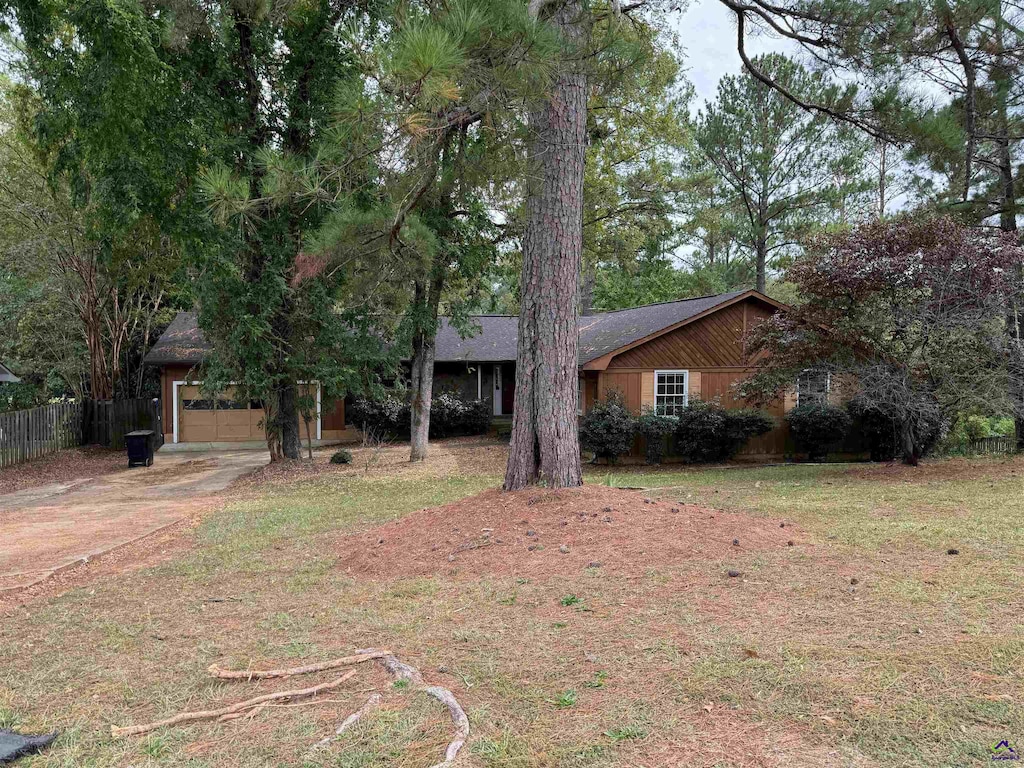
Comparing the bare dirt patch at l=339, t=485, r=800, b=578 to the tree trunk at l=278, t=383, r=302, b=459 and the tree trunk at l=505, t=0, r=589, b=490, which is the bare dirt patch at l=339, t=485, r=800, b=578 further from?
the tree trunk at l=278, t=383, r=302, b=459

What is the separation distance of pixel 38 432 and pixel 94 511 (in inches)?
327

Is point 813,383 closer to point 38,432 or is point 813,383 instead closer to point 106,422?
point 38,432

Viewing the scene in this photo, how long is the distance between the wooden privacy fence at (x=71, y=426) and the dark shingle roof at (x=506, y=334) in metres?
1.77

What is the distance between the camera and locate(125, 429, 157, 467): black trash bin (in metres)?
16.1

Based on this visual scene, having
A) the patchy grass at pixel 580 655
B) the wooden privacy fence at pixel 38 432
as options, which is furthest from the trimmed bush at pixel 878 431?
the wooden privacy fence at pixel 38 432

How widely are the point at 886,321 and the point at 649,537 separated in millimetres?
8319

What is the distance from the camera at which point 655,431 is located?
1554 cm

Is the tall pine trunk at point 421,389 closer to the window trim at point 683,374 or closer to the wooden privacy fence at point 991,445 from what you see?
the window trim at point 683,374

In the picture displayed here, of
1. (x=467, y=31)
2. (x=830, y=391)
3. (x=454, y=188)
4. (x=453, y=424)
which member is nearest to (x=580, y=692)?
(x=467, y=31)

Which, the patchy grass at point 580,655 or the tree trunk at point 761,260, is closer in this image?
the patchy grass at point 580,655

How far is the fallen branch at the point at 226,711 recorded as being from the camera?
3213 millimetres

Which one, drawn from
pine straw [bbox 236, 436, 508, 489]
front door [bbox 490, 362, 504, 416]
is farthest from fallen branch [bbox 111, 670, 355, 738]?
front door [bbox 490, 362, 504, 416]

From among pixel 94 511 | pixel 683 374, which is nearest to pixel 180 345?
pixel 94 511

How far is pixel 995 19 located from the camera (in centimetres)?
979
